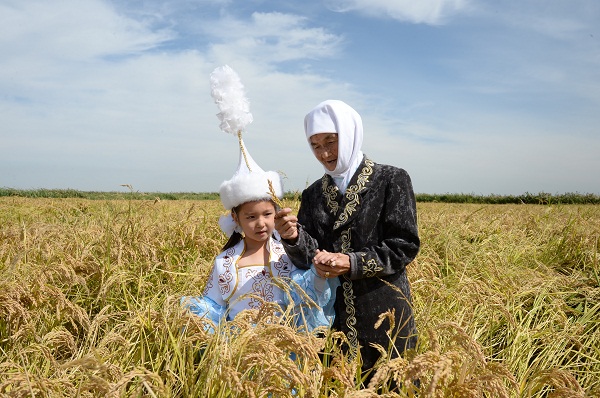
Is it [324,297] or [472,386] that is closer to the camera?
[472,386]

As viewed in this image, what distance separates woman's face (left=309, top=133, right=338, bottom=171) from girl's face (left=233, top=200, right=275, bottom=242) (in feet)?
1.38

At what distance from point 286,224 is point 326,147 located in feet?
1.44

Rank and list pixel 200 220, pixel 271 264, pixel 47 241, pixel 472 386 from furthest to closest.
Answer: pixel 200 220 < pixel 47 241 < pixel 271 264 < pixel 472 386

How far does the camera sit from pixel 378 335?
2559 millimetres

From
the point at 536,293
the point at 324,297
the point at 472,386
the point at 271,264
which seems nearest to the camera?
the point at 472,386

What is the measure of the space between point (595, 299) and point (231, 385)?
12.6 feet

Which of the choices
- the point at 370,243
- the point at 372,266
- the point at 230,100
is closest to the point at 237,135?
the point at 230,100

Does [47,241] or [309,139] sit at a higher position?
[309,139]

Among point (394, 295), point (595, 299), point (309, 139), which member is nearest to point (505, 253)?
point (595, 299)

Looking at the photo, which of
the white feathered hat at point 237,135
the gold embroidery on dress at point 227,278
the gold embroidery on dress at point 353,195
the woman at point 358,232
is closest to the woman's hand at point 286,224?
the woman at point 358,232

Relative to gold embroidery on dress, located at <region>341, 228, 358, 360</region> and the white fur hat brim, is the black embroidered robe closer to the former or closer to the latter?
gold embroidery on dress, located at <region>341, 228, 358, 360</region>

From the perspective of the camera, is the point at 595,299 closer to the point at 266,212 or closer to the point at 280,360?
the point at 266,212

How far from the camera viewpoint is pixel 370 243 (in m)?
2.59

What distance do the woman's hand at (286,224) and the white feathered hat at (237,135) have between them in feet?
1.19
